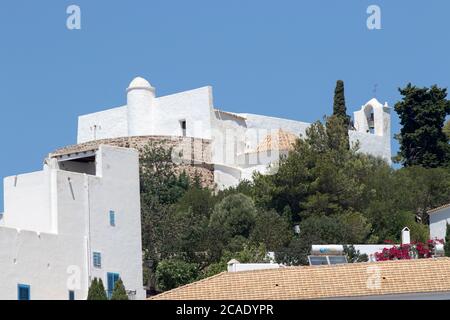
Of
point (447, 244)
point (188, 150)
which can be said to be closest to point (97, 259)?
point (447, 244)

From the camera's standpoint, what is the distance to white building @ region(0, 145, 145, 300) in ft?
111

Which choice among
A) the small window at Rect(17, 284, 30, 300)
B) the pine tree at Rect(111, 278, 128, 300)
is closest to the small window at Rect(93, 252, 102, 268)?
the pine tree at Rect(111, 278, 128, 300)

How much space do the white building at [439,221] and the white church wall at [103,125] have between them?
22159 millimetres

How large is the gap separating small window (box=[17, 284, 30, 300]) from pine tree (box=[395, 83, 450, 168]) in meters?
31.2

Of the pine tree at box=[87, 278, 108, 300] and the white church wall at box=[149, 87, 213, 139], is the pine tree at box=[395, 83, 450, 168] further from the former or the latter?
the pine tree at box=[87, 278, 108, 300]

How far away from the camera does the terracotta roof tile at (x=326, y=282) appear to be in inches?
990

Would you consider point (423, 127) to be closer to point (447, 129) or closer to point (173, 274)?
point (447, 129)

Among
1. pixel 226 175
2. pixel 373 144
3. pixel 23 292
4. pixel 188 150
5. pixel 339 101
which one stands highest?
pixel 339 101

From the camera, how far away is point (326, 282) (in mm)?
25938

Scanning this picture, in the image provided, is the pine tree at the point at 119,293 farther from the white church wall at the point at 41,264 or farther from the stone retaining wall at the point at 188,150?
the stone retaining wall at the point at 188,150

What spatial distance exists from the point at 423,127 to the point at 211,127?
32.0ft

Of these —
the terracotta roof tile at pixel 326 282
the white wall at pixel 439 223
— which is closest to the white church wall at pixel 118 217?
the terracotta roof tile at pixel 326 282
